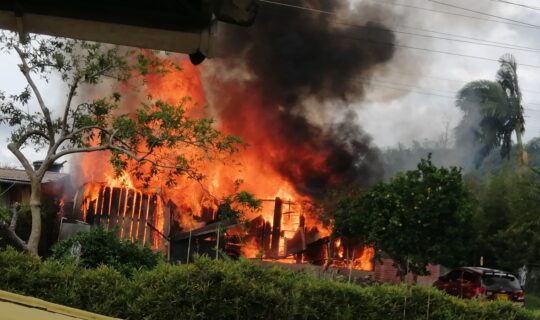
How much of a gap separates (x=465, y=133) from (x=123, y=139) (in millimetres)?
29934

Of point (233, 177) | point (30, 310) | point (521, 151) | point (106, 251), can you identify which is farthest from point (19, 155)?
point (521, 151)

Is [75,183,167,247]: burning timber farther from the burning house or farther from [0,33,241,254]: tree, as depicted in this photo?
[0,33,241,254]: tree

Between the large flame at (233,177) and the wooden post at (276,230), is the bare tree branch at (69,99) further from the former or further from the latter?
the wooden post at (276,230)

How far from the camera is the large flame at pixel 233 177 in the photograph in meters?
20.9

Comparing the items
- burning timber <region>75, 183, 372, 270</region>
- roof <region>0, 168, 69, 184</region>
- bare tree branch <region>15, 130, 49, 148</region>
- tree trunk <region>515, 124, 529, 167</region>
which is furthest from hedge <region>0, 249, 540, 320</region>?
tree trunk <region>515, 124, 529, 167</region>

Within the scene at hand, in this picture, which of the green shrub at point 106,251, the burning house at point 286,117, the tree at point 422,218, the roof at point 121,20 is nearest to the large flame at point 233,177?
the burning house at point 286,117

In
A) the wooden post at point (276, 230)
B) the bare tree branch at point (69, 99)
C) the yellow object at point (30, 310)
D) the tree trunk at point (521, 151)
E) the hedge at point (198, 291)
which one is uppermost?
the tree trunk at point (521, 151)

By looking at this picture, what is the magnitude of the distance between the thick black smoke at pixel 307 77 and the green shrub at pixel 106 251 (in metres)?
13.9

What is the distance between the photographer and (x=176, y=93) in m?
23.3

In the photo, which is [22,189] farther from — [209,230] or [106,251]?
[106,251]

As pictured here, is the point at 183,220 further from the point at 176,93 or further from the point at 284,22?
the point at 284,22

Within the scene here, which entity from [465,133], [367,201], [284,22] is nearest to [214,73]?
[284,22]

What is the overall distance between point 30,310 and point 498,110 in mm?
35836

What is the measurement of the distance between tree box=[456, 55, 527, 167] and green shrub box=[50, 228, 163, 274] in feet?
89.5
